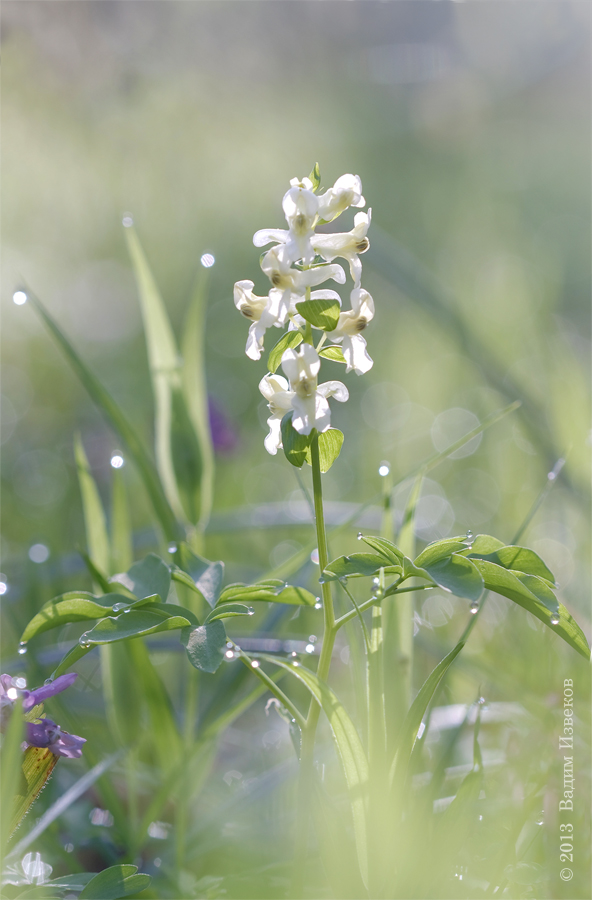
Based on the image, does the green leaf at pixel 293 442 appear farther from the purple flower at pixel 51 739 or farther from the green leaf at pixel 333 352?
the purple flower at pixel 51 739

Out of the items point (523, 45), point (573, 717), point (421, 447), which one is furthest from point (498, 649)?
point (523, 45)

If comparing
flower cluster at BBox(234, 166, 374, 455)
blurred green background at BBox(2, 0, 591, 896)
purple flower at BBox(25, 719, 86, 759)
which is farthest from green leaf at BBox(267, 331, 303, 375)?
A: blurred green background at BBox(2, 0, 591, 896)

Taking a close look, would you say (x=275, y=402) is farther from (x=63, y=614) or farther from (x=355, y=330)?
(x=63, y=614)

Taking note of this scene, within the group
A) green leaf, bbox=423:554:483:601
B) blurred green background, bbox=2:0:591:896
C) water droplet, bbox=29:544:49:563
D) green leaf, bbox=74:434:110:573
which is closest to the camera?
green leaf, bbox=423:554:483:601

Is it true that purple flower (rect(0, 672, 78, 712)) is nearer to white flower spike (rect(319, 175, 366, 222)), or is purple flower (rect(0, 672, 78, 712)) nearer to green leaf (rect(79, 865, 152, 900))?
green leaf (rect(79, 865, 152, 900))

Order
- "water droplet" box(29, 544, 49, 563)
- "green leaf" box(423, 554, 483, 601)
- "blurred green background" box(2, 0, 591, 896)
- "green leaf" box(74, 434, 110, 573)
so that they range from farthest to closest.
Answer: "blurred green background" box(2, 0, 591, 896) < "water droplet" box(29, 544, 49, 563) < "green leaf" box(74, 434, 110, 573) < "green leaf" box(423, 554, 483, 601)
